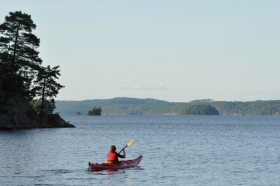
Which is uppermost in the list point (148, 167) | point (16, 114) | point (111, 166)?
point (16, 114)

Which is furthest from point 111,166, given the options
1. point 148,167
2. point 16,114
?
point 16,114

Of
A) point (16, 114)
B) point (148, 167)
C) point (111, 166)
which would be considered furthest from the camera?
point (16, 114)

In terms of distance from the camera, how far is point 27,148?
6231cm

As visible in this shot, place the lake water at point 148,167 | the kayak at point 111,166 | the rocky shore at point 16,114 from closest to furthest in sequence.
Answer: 1. the lake water at point 148,167
2. the kayak at point 111,166
3. the rocky shore at point 16,114

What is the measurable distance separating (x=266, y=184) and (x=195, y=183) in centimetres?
453

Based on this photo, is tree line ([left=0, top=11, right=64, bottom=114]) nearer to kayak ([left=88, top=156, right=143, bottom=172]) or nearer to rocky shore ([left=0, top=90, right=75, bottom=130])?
rocky shore ([left=0, top=90, right=75, bottom=130])

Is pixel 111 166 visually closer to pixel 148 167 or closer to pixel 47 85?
pixel 148 167

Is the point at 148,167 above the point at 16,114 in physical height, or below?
below

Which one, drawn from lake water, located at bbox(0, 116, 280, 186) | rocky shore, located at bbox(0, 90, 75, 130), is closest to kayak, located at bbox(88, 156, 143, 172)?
lake water, located at bbox(0, 116, 280, 186)

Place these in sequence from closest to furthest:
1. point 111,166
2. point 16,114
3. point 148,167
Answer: point 111,166 → point 148,167 → point 16,114

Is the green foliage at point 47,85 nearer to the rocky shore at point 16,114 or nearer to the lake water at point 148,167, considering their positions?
the rocky shore at point 16,114

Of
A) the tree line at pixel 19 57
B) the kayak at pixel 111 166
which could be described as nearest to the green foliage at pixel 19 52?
the tree line at pixel 19 57

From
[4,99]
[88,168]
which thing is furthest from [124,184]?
[4,99]

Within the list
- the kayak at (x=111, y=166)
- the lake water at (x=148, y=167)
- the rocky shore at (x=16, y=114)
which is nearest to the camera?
the lake water at (x=148, y=167)
